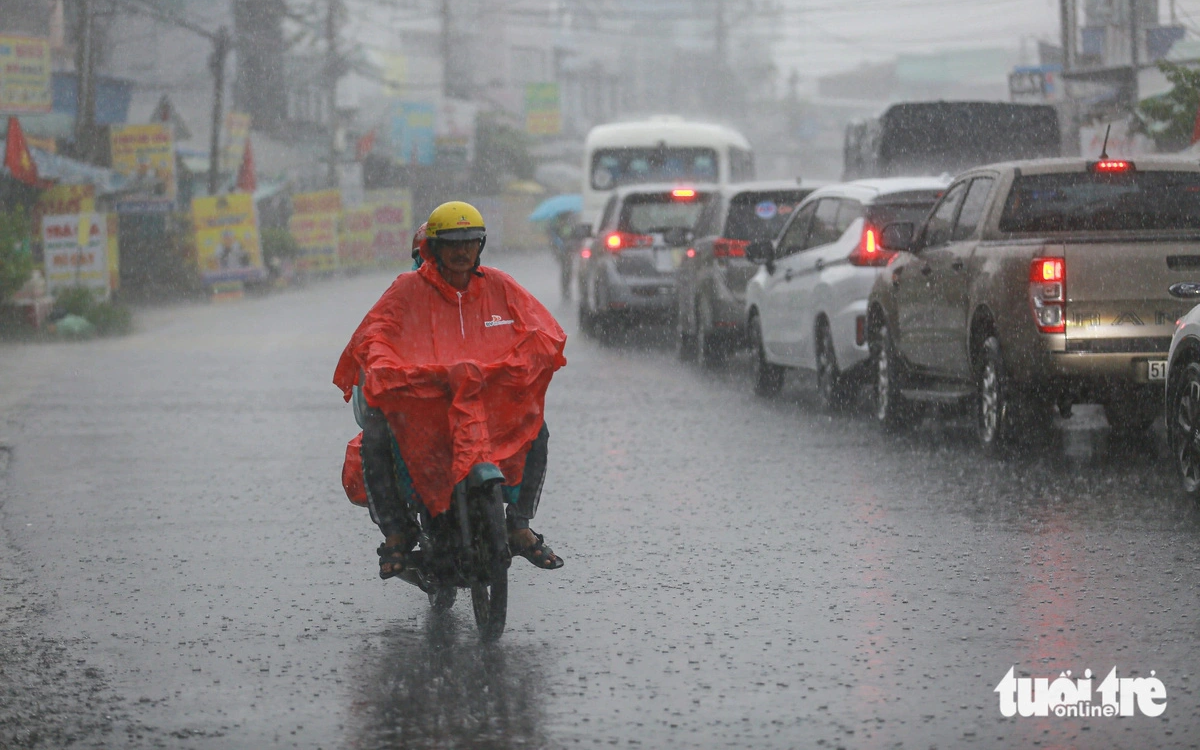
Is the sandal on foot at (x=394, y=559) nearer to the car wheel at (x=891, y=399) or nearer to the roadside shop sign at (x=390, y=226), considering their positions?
the car wheel at (x=891, y=399)

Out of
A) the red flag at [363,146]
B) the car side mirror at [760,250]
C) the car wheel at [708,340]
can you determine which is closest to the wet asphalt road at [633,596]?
the car side mirror at [760,250]

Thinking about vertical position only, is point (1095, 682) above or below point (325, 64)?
below

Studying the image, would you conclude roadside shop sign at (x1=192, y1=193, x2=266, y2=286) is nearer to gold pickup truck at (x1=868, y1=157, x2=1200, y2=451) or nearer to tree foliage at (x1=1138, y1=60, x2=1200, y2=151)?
tree foliage at (x1=1138, y1=60, x2=1200, y2=151)

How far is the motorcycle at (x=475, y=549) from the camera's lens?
6.06m

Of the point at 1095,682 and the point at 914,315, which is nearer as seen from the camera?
the point at 1095,682

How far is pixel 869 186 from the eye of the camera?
13.6 metres

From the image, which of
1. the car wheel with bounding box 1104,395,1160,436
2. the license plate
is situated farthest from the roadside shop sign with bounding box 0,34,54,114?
the car wheel with bounding box 1104,395,1160,436

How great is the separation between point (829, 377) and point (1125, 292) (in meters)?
3.84

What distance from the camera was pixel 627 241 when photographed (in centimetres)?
Answer: 2083

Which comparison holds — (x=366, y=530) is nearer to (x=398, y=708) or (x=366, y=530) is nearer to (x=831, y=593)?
(x=831, y=593)

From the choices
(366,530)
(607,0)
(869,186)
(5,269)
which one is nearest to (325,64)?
(5,269)

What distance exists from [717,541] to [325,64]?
4984 centimetres

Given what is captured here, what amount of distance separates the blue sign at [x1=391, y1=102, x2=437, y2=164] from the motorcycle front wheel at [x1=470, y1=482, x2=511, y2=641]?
59247 mm

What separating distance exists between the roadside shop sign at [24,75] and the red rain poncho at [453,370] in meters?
24.9
